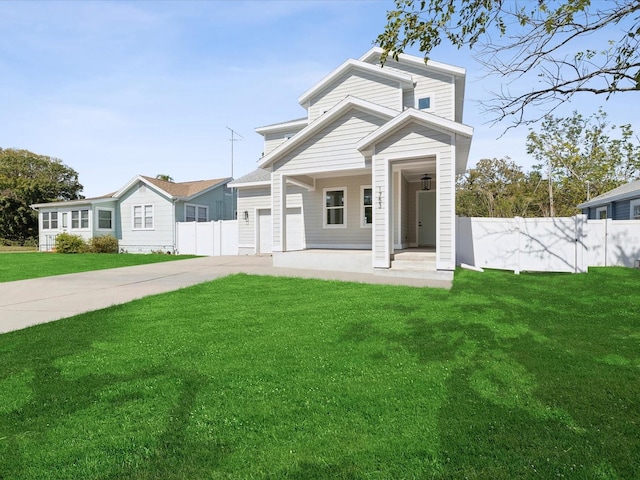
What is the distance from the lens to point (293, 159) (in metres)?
12.1

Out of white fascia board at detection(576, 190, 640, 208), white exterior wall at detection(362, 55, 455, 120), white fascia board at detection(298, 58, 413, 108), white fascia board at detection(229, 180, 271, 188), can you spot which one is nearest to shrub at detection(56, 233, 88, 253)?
white fascia board at detection(229, 180, 271, 188)

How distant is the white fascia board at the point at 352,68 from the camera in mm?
13938

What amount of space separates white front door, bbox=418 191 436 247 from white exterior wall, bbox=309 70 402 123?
3742mm

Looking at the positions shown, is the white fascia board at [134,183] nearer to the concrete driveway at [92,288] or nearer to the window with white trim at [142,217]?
the window with white trim at [142,217]

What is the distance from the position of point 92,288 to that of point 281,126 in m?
12.3

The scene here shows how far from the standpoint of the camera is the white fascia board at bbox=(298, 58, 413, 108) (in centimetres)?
1394

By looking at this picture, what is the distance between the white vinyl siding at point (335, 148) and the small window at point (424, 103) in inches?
181

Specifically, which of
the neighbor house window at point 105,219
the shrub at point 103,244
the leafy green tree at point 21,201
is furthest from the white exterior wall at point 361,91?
the leafy green tree at point 21,201

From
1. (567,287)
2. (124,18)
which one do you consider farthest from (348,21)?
(567,287)

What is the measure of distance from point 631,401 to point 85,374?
499 cm

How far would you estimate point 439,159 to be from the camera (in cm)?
950

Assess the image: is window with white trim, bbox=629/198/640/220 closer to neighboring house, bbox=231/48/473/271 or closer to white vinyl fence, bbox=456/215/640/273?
white vinyl fence, bbox=456/215/640/273

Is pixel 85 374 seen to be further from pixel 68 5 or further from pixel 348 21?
pixel 68 5

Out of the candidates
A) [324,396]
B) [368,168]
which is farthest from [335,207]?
[324,396]
